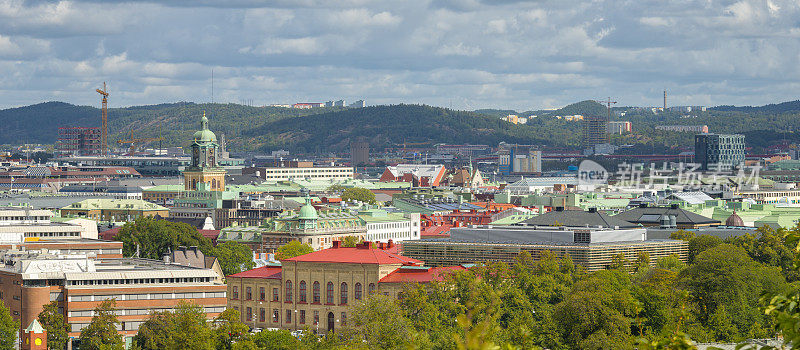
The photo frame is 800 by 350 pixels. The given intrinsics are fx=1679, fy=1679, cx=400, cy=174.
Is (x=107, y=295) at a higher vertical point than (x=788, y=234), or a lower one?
lower

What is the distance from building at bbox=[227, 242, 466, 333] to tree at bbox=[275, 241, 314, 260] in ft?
80.8

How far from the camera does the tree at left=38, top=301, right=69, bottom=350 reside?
89.4 meters

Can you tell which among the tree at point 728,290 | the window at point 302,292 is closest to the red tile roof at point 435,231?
the window at point 302,292

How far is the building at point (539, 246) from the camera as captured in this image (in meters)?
114

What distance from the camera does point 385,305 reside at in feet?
280

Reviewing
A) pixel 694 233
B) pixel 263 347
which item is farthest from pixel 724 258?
pixel 694 233

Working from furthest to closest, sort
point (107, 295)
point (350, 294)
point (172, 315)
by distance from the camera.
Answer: point (350, 294)
point (107, 295)
point (172, 315)

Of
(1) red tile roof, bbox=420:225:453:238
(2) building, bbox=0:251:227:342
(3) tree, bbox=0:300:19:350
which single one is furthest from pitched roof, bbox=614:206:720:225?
(3) tree, bbox=0:300:19:350

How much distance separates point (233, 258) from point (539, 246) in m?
34.0

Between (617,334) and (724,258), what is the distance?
18134 millimetres

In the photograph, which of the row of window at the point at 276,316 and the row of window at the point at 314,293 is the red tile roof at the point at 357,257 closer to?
the row of window at the point at 314,293

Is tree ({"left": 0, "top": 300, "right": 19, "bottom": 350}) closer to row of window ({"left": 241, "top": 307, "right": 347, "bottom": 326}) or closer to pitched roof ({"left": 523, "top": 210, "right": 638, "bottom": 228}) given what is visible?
row of window ({"left": 241, "top": 307, "right": 347, "bottom": 326})

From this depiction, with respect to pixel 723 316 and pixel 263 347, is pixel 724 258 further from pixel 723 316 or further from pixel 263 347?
pixel 263 347

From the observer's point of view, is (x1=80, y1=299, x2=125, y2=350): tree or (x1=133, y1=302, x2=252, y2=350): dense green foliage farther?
(x1=80, y1=299, x2=125, y2=350): tree
